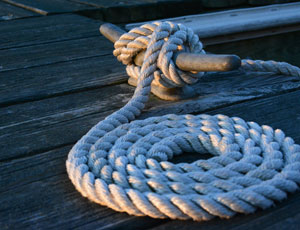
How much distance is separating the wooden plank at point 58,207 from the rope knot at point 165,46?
339mm

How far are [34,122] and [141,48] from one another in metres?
0.38

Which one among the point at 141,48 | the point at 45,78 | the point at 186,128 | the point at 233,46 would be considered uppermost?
the point at 141,48

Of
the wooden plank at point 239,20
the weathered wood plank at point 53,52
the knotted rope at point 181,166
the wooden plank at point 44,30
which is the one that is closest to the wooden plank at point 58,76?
the weathered wood plank at point 53,52

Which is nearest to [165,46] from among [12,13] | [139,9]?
[139,9]

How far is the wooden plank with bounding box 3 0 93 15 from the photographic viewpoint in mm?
2967

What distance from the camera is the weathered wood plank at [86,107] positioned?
111 centimetres

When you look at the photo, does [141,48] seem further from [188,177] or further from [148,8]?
[148,8]

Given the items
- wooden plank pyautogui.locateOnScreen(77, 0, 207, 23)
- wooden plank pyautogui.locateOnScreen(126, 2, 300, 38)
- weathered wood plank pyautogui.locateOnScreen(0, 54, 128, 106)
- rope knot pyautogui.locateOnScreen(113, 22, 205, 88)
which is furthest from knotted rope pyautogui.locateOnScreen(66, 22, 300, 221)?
wooden plank pyautogui.locateOnScreen(77, 0, 207, 23)

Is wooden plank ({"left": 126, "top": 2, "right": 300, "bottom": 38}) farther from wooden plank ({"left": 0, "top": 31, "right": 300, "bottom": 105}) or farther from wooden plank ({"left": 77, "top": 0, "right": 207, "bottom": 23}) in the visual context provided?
wooden plank ({"left": 0, "top": 31, "right": 300, "bottom": 105})

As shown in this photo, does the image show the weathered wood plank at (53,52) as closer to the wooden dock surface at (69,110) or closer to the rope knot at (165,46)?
the wooden dock surface at (69,110)

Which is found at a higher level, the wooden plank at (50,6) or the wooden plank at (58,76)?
the wooden plank at (58,76)

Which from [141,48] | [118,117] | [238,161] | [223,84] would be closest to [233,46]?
[223,84]

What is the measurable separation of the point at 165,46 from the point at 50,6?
222cm

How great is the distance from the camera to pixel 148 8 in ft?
10.2
